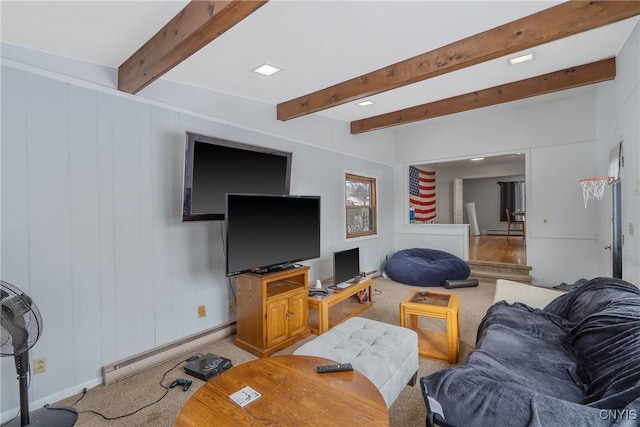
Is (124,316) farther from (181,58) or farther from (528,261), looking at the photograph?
(528,261)

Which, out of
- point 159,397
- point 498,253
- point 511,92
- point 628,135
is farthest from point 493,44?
point 498,253

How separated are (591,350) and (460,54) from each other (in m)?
2.29

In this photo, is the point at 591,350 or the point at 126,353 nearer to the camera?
the point at 591,350

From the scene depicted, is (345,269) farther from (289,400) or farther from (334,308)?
(289,400)

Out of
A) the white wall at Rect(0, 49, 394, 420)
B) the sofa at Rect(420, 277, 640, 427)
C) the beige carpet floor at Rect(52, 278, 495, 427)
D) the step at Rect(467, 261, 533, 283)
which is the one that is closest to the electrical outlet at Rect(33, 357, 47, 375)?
the white wall at Rect(0, 49, 394, 420)

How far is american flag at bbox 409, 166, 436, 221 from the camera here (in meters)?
6.77

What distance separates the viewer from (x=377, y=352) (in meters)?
2.01

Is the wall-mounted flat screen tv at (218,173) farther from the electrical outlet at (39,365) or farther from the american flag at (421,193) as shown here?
the american flag at (421,193)

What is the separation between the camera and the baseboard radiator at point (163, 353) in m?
2.40

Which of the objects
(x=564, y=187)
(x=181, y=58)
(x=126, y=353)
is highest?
(x=181, y=58)

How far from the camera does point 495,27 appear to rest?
2.37 meters

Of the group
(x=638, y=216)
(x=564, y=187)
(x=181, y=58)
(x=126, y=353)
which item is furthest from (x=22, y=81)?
(x=564, y=187)

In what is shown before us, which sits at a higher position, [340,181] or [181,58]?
[181,58]

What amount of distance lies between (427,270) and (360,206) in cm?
160
